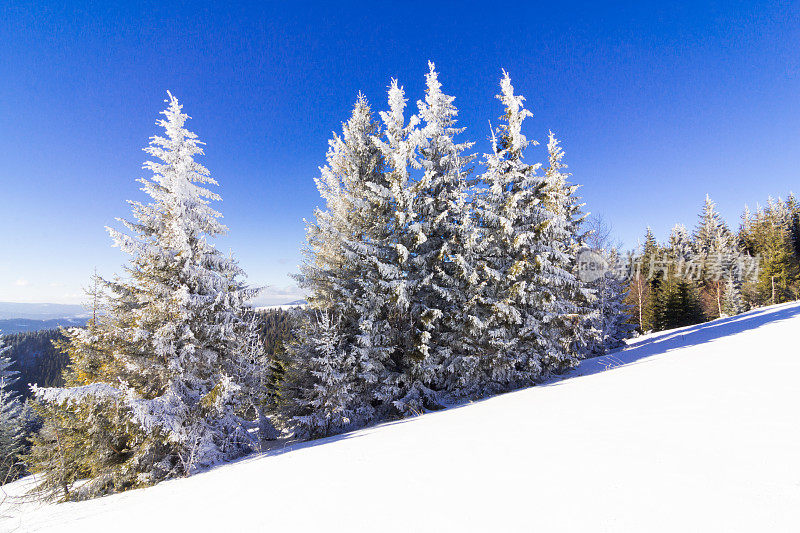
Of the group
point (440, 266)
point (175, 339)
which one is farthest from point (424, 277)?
point (175, 339)

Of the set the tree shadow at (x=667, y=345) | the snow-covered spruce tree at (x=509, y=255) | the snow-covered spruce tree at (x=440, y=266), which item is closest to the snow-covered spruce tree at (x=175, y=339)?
the snow-covered spruce tree at (x=440, y=266)

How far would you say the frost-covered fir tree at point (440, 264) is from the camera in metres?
12.2

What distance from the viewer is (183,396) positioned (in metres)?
9.23

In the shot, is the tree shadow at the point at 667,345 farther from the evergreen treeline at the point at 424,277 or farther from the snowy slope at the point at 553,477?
the snowy slope at the point at 553,477

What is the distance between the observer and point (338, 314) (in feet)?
41.1

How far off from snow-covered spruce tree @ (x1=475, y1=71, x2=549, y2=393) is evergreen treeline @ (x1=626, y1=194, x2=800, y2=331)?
2972 centimetres

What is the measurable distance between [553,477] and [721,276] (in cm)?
5852

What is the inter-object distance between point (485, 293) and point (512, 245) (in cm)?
256

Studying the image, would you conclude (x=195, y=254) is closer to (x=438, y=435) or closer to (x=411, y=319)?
(x=411, y=319)

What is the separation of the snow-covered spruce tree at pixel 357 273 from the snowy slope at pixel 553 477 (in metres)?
5.08

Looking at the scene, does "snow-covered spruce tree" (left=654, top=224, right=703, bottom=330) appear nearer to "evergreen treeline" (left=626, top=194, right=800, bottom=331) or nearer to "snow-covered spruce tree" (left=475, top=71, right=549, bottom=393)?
"evergreen treeline" (left=626, top=194, right=800, bottom=331)

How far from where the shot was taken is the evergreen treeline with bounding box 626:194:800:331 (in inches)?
1396

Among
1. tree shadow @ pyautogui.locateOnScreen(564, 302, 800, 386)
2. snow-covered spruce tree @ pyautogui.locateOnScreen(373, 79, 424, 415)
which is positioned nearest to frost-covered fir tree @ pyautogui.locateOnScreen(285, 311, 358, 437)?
snow-covered spruce tree @ pyautogui.locateOnScreen(373, 79, 424, 415)

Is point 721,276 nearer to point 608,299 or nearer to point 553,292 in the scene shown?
point 608,299
